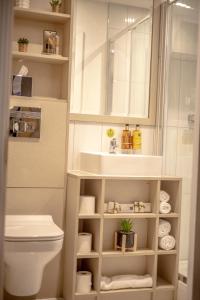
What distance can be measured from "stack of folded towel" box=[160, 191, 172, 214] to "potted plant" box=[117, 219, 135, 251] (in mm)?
267

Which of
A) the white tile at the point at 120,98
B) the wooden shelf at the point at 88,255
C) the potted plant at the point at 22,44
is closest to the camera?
the wooden shelf at the point at 88,255

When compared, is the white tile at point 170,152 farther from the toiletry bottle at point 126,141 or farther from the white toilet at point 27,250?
the white toilet at point 27,250

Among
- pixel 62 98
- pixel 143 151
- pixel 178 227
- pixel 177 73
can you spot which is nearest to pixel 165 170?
pixel 143 151

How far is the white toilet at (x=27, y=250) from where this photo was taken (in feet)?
7.77

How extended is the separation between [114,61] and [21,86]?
0.82m

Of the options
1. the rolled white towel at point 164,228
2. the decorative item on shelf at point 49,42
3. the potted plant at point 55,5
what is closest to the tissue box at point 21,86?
the decorative item on shelf at point 49,42

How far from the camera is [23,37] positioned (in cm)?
294

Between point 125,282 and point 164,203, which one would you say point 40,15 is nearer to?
point 164,203

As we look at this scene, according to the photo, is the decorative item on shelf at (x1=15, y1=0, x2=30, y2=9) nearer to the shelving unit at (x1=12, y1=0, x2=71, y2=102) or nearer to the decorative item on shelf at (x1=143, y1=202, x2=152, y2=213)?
the shelving unit at (x1=12, y1=0, x2=71, y2=102)

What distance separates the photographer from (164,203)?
2967 mm

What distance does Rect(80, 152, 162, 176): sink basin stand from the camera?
281 cm

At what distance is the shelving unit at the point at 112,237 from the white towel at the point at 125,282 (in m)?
0.03

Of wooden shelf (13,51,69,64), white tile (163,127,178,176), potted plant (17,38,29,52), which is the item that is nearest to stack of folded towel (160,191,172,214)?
white tile (163,127,178,176)

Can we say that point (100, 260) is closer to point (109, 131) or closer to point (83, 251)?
point (83, 251)
